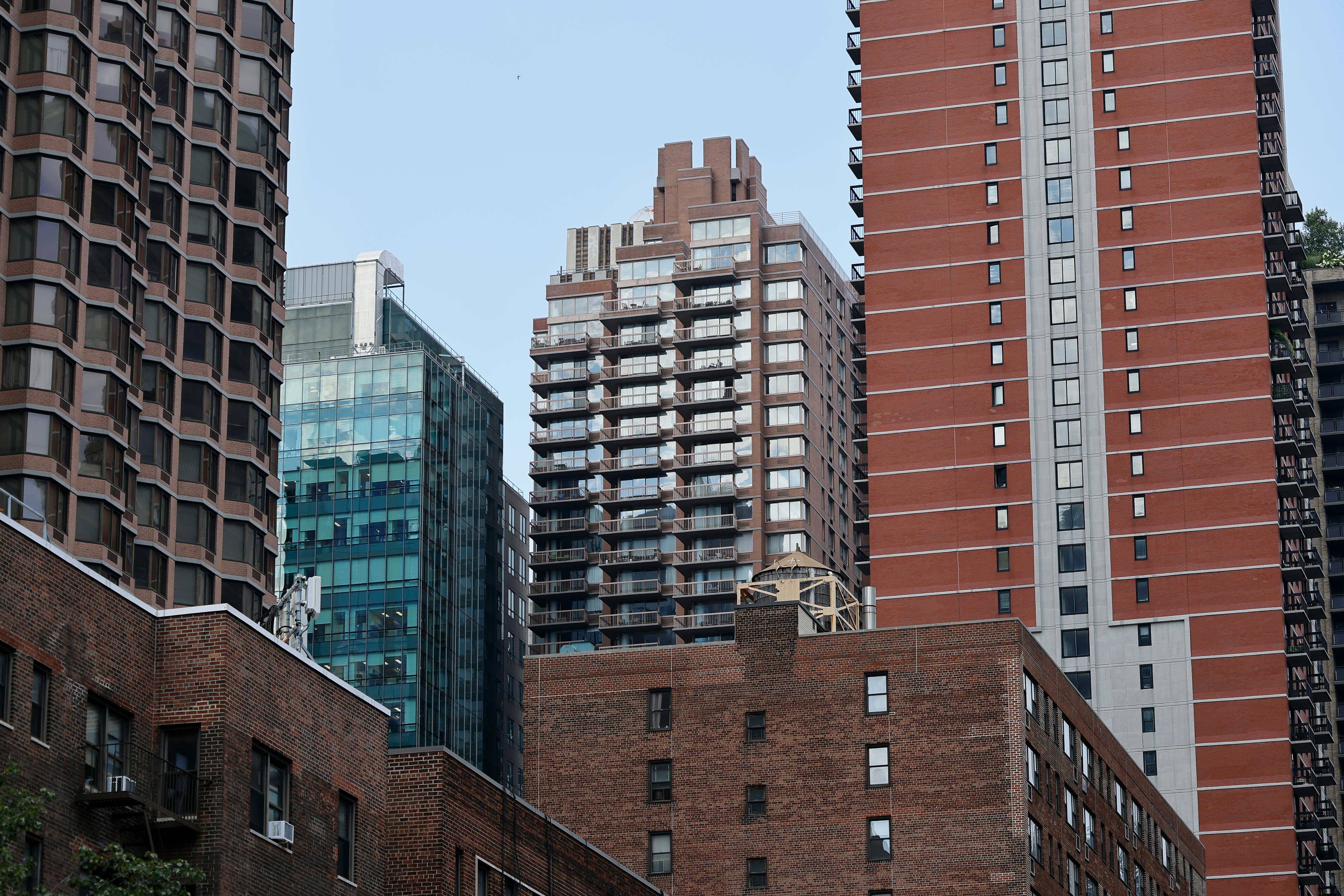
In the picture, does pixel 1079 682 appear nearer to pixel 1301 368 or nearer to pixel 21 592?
pixel 1301 368

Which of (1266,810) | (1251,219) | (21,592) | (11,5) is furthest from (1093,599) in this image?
(21,592)

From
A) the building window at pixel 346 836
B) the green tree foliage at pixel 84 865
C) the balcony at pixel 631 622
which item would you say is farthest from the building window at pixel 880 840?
the balcony at pixel 631 622

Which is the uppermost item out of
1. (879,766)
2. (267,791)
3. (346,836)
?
(879,766)

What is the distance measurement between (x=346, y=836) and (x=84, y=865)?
13872mm

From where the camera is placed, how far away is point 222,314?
11975cm

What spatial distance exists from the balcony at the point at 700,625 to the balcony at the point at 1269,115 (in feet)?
193

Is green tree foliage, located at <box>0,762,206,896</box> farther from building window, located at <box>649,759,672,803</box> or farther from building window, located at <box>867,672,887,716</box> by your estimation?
building window, located at <box>649,759,672,803</box>

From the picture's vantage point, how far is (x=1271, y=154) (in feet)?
Answer: 520

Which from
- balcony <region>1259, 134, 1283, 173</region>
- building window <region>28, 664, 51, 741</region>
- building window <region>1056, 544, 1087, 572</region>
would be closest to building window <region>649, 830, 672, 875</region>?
building window <region>1056, 544, 1087, 572</region>

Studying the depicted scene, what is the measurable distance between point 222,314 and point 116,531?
1649 centimetres

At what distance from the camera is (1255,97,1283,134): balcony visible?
519 feet

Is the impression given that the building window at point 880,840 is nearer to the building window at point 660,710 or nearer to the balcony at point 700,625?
the building window at point 660,710

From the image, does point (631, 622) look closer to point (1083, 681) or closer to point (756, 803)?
point (1083, 681)

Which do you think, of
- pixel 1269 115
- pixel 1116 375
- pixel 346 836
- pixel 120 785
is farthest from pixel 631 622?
pixel 120 785
